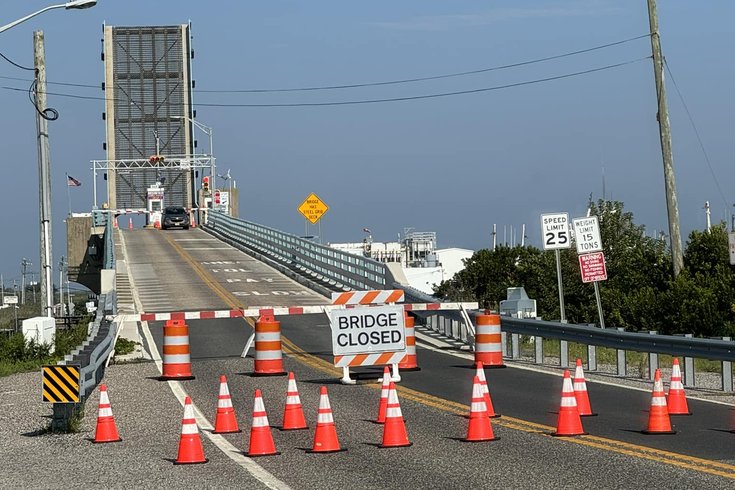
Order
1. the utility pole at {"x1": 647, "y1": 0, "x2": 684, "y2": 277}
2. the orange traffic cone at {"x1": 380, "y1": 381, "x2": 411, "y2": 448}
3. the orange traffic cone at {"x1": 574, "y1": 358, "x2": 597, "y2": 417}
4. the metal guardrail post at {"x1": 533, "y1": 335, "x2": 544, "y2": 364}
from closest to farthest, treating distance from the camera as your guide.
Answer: the orange traffic cone at {"x1": 380, "y1": 381, "x2": 411, "y2": 448} < the orange traffic cone at {"x1": 574, "y1": 358, "x2": 597, "y2": 417} < the metal guardrail post at {"x1": 533, "y1": 335, "x2": 544, "y2": 364} < the utility pole at {"x1": 647, "y1": 0, "x2": 684, "y2": 277}

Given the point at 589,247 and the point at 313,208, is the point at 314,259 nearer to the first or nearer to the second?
the point at 313,208

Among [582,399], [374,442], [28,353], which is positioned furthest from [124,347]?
[374,442]

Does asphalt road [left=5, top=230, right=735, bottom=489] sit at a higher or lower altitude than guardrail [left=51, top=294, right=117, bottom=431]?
lower

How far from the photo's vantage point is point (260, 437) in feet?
41.4

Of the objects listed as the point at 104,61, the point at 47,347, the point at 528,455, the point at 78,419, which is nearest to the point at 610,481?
the point at 528,455

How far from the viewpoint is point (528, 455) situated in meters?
12.1

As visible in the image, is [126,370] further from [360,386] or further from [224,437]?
[224,437]

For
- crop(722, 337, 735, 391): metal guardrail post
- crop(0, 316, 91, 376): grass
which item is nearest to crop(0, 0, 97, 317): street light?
crop(0, 316, 91, 376): grass

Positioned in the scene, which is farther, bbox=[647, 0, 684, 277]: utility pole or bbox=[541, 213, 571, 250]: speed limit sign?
bbox=[647, 0, 684, 277]: utility pole

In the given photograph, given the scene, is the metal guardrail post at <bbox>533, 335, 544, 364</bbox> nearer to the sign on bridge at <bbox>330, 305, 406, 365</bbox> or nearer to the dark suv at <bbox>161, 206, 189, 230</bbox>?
the sign on bridge at <bbox>330, 305, 406, 365</bbox>

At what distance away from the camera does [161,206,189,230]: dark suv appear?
271 feet

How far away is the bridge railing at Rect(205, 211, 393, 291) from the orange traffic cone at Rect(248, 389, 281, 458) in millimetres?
22575

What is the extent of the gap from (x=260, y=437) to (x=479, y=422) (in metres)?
2.15

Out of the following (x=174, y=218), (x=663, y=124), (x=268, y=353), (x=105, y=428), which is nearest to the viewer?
(x=105, y=428)
